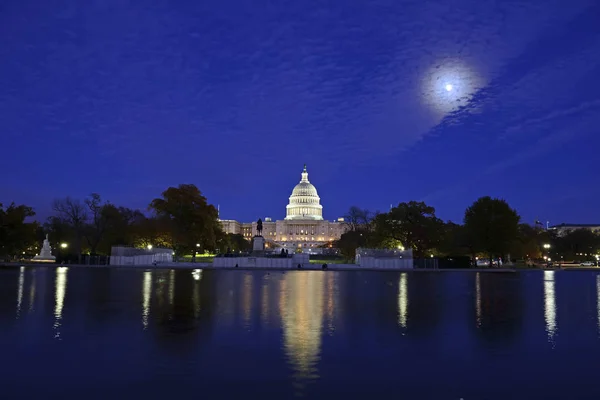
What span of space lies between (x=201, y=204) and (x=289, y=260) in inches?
812

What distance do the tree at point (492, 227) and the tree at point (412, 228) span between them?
493 cm

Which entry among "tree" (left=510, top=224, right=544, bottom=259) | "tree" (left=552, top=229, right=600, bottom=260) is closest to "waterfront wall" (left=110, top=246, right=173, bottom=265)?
"tree" (left=510, top=224, right=544, bottom=259)

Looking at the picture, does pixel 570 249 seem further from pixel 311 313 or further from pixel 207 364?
pixel 207 364

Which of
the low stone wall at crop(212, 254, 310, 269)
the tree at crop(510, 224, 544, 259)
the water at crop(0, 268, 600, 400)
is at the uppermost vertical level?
the tree at crop(510, 224, 544, 259)

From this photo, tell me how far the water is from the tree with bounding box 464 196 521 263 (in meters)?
46.5

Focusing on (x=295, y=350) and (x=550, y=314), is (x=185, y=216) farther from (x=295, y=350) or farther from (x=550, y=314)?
(x=295, y=350)

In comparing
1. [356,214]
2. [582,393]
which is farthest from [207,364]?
[356,214]

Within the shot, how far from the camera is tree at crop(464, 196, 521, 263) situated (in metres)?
63.5

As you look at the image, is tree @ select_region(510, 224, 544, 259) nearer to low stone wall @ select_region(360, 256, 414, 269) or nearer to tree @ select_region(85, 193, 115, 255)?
low stone wall @ select_region(360, 256, 414, 269)

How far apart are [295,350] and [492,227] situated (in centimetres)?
5831

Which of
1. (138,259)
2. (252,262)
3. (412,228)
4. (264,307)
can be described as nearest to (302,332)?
(264,307)

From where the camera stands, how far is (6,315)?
15.2 meters

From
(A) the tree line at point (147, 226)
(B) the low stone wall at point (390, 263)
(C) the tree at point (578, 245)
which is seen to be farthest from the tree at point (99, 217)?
(C) the tree at point (578, 245)

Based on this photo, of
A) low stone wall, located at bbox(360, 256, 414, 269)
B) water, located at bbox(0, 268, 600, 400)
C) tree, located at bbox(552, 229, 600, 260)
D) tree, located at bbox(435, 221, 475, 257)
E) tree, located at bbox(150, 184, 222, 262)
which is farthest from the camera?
tree, located at bbox(552, 229, 600, 260)
